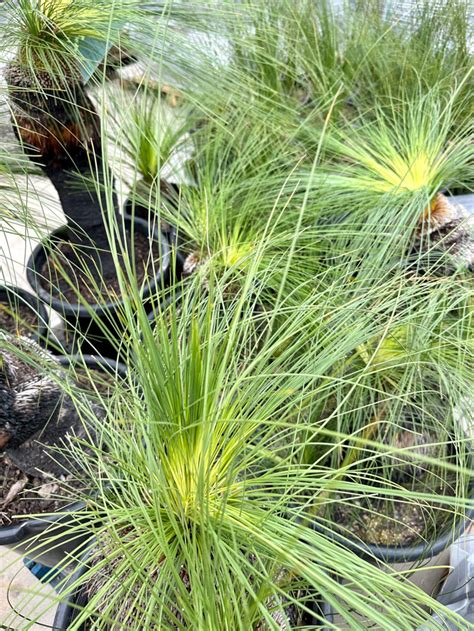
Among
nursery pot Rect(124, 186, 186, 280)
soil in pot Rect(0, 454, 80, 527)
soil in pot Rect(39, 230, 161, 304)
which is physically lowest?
soil in pot Rect(0, 454, 80, 527)

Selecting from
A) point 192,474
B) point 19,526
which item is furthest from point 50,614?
point 192,474

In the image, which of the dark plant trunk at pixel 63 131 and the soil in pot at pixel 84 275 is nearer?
the dark plant trunk at pixel 63 131

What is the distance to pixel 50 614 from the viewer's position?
33.2 inches

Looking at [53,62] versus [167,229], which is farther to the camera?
[167,229]

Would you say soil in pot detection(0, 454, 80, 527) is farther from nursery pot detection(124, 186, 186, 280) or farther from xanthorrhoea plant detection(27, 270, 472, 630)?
nursery pot detection(124, 186, 186, 280)

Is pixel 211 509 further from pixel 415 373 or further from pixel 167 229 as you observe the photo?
pixel 167 229

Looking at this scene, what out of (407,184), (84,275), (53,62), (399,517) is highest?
(53,62)

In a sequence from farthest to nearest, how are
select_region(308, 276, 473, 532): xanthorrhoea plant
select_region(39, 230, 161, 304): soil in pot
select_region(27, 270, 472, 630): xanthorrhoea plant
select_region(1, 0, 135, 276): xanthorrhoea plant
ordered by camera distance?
select_region(39, 230, 161, 304): soil in pot, select_region(1, 0, 135, 276): xanthorrhoea plant, select_region(308, 276, 473, 532): xanthorrhoea plant, select_region(27, 270, 472, 630): xanthorrhoea plant

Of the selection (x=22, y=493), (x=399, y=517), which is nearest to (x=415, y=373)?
(x=399, y=517)

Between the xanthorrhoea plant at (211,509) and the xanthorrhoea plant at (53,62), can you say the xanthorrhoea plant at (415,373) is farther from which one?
the xanthorrhoea plant at (53,62)

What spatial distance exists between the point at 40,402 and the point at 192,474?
10.0 inches

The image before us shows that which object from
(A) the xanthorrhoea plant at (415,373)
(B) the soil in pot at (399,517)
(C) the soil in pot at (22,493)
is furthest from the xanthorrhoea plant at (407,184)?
(C) the soil in pot at (22,493)

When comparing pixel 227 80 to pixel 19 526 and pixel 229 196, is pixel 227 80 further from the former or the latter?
pixel 19 526

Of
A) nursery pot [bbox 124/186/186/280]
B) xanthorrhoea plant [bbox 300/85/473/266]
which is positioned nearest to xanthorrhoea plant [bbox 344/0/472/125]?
xanthorrhoea plant [bbox 300/85/473/266]
